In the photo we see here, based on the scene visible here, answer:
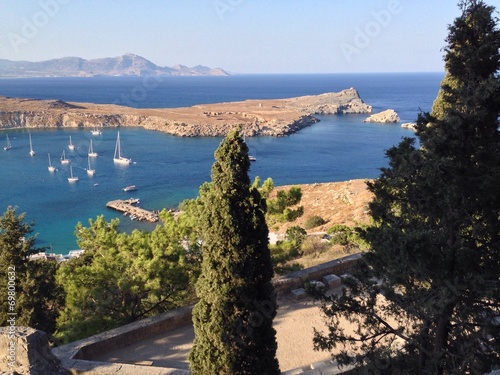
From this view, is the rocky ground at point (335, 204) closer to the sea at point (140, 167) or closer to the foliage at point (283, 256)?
the foliage at point (283, 256)

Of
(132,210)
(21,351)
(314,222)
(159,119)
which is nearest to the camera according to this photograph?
(21,351)

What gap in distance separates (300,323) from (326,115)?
114 metres

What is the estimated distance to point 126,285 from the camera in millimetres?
10312

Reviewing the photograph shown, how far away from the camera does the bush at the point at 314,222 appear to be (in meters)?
28.8

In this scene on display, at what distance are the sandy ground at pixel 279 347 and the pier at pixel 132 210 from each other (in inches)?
1201

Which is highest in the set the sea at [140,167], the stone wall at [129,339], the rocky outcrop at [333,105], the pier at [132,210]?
the rocky outcrop at [333,105]

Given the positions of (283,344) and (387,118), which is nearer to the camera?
(283,344)

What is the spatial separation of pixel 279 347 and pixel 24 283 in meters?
6.77

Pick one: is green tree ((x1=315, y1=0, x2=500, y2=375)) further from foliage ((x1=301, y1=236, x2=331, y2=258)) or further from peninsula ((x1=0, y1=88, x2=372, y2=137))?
peninsula ((x1=0, y1=88, x2=372, y2=137))

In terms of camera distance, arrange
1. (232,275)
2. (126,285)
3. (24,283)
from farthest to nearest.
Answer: (24,283), (126,285), (232,275)

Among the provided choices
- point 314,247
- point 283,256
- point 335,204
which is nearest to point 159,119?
point 335,204

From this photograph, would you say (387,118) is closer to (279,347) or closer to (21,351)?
(279,347)

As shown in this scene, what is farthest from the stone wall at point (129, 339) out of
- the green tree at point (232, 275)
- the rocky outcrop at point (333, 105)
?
the rocky outcrop at point (333, 105)

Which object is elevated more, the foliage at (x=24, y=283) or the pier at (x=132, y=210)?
the foliage at (x=24, y=283)
